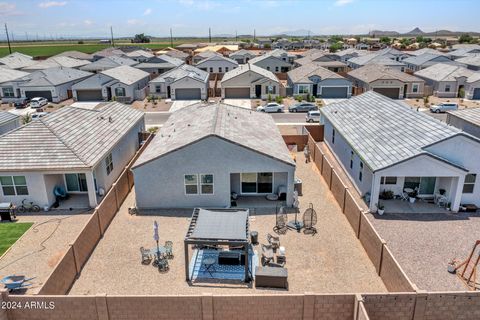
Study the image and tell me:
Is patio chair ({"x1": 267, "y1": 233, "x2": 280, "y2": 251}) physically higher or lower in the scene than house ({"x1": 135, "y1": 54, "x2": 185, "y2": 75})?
lower

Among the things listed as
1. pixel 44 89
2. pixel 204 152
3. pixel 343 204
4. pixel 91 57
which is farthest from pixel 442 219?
pixel 91 57

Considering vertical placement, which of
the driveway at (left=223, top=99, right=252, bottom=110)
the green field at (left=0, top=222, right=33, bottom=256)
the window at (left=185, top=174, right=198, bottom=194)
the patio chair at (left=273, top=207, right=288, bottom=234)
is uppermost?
the window at (left=185, top=174, right=198, bottom=194)

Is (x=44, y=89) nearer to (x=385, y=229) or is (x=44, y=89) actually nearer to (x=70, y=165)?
(x=70, y=165)

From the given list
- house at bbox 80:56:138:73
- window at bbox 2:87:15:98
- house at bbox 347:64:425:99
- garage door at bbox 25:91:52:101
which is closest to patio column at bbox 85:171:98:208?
garage door at bbox 25:91:52:101

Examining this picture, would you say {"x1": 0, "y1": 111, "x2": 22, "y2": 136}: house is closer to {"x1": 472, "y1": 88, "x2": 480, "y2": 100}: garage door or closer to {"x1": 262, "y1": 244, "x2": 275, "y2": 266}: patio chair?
{"x1": 262, "y1": 244, "x2": 275, "y2": 266}: patio chair

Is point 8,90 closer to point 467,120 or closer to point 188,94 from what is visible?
point 188,94

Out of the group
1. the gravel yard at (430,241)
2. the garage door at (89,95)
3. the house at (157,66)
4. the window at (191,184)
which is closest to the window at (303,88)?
the house at (157,66)
